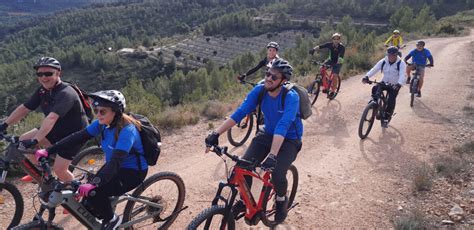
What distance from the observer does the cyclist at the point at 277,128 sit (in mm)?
4852

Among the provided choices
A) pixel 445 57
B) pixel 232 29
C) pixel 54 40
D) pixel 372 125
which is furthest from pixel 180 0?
pixel 372 125

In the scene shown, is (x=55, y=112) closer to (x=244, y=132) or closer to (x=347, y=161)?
(x=244, y=132)

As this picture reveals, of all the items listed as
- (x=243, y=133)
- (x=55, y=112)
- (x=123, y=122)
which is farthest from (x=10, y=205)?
(x=243, y=133)

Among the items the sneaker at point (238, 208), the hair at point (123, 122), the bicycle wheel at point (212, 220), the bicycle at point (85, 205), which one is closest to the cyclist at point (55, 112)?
the bicycle at point (85, 205)

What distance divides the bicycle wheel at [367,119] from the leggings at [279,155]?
4937 millimetres

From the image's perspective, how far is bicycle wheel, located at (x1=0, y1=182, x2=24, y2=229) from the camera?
203 inches

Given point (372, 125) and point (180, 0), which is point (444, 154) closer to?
point (372, 125)

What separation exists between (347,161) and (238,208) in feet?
14.5

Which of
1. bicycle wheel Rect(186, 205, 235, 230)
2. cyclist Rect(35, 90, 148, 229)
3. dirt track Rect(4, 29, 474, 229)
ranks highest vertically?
cyclist Rect(35, 90, 148, 229)

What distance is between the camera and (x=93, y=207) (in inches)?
179

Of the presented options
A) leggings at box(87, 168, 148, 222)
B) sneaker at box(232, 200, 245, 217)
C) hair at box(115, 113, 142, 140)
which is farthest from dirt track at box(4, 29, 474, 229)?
hair at box(115, 113, 142, 140)

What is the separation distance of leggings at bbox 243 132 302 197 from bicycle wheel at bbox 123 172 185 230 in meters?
1.20

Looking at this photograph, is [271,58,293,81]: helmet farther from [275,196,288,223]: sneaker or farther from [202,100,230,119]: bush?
[202,100,230,119]: bush

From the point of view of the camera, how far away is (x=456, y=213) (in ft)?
20.7
